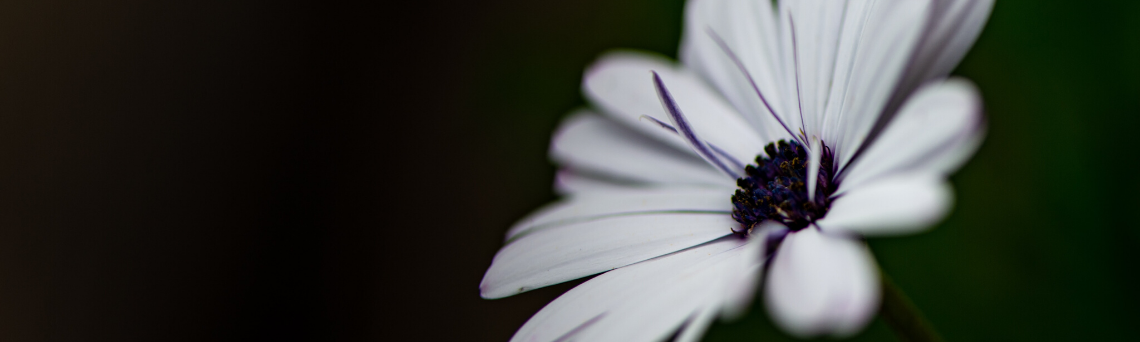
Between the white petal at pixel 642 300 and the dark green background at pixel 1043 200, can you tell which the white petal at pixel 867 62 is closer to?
the white petal at pixel 642 300

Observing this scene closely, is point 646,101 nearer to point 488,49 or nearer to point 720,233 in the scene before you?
point 720,233

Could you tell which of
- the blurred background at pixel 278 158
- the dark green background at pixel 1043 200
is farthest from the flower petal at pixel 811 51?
the blurred background at pixel 278 158

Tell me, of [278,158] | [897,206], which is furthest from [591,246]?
[278,158]

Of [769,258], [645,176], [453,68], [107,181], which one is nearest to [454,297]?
[453,68]

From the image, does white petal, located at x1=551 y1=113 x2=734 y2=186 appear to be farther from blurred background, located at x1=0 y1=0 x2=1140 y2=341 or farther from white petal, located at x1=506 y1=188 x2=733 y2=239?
blurred background, located at x1=0 y1=0 x2=1140 y2=341

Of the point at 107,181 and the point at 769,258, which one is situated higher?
the point at 769,258

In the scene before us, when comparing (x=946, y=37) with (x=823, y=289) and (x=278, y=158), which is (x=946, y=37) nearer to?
(x=823, y=289)

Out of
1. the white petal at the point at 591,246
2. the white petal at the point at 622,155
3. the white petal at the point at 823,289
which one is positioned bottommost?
the white petal at the point at 591,246
